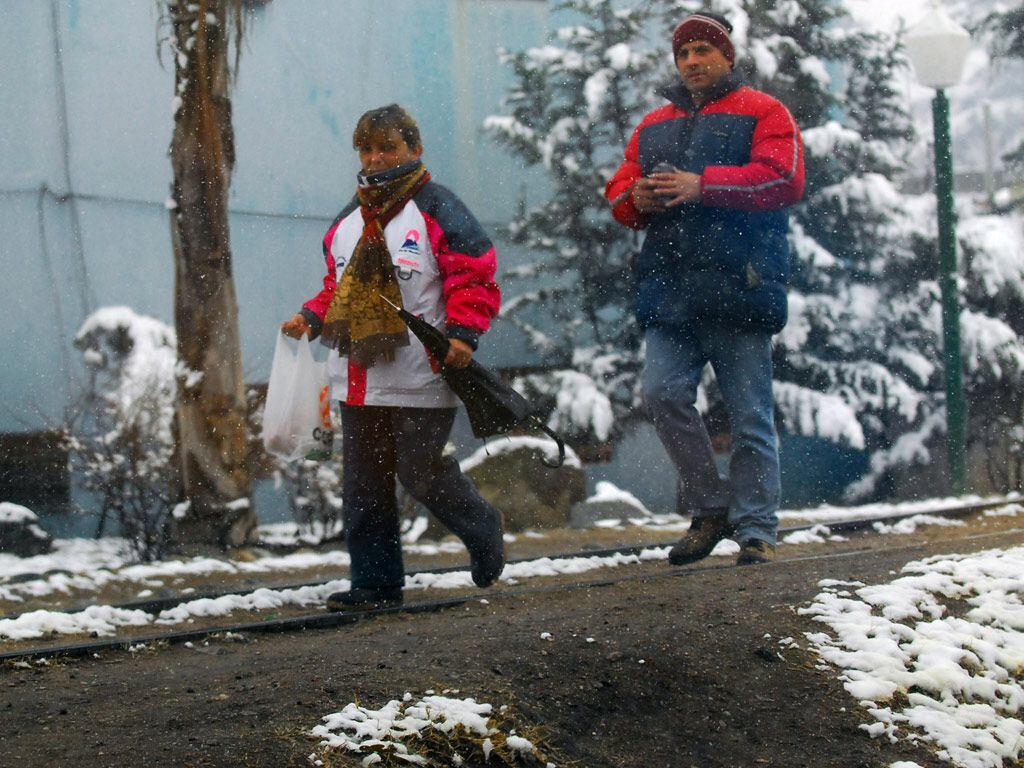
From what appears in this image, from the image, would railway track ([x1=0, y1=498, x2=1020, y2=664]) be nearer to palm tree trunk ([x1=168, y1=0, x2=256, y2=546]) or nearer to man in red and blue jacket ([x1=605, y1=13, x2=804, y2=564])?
man in red and blue jacket ([x1=605, y1=13, x2=804, y2=564])

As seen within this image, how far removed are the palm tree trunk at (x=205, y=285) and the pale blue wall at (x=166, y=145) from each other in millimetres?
1157

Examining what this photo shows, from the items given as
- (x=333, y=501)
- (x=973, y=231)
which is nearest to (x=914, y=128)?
(x=973, y=231)

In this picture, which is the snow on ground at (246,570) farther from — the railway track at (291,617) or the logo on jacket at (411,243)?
the logo on jacket at (411,243)

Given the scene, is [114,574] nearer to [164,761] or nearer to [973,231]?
[164,761]

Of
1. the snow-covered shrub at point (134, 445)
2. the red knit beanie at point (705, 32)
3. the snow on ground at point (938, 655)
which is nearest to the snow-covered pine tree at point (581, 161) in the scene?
the snow-covered shrub at point (134, 445)

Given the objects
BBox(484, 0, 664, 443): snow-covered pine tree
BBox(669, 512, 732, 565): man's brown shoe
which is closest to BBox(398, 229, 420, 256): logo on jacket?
BBox(669, 512, 732, 565): man's brown shoe

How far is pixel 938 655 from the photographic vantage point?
13.9 ft

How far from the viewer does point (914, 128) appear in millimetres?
13938

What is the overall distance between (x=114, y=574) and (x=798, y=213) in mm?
8147

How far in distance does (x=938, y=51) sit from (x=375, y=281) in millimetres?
8248

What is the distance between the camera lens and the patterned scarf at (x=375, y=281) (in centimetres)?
512

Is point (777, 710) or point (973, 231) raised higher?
point (973, 231)

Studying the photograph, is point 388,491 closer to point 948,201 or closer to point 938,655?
point 938,655

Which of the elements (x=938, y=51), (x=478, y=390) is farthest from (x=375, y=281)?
(x=938, y=51)
